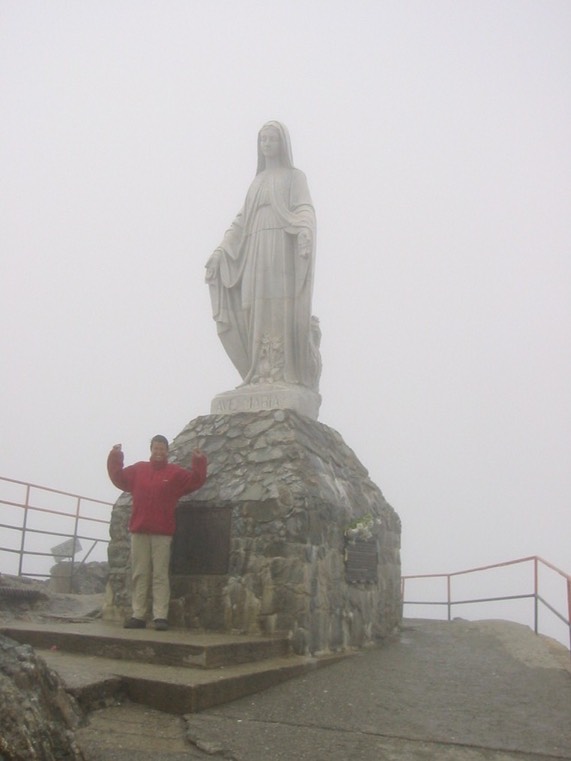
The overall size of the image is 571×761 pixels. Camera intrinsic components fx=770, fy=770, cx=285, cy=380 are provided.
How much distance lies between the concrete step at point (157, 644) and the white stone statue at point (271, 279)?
2.72 metres

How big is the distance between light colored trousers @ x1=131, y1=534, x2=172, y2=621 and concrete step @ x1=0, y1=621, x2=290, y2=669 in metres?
0.23

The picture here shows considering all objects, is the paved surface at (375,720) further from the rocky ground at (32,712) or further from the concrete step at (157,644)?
the concrete step at (157,644)

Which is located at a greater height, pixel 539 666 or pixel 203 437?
pixel 203 437

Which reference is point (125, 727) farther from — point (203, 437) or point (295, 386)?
point (295, 386)

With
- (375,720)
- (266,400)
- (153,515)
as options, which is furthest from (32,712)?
(266,400)

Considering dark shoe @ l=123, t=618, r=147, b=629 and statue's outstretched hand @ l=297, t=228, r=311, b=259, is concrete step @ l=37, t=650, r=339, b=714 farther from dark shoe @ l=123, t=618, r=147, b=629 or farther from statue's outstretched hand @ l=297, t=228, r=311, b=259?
statue's outstretched hand @ l=297, t=228, r=311, b=259

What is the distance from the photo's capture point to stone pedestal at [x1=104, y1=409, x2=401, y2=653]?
616 centimetres

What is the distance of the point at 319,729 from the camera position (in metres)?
4.17

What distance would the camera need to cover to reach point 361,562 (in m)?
7.10

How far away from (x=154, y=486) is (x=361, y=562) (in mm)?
2120

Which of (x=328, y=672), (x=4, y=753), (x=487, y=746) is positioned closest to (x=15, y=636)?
(x=328, y=672)

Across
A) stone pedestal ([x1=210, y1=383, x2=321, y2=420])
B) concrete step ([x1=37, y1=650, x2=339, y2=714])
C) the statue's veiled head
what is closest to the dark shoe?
concrete step ([x1=37, y1=650, x2=339, y2=714])

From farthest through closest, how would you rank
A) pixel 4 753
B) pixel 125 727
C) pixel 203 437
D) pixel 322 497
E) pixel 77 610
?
pixel 77 610, pixel 203 437, pixel 322 497, pixel 125 727, pixel 4 753

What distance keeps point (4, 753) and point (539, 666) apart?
4.90 meters
